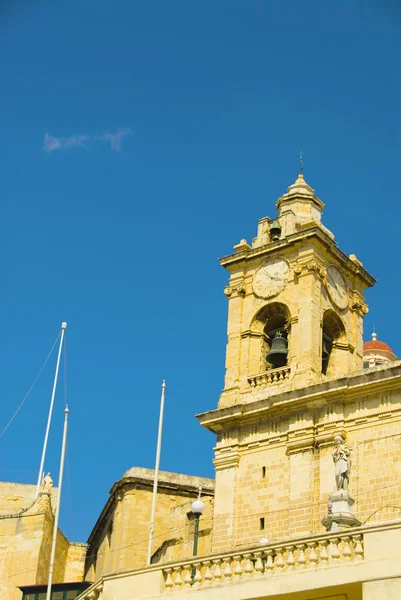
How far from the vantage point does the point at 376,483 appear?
86.8 ft

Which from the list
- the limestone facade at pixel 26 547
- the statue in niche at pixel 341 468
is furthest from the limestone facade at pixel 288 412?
the limestone facade at pixel 26 547

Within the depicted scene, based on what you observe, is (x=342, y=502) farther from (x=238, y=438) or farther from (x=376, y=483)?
(x=238, y=438)

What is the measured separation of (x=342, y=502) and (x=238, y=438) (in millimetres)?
10229

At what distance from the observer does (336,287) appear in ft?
105

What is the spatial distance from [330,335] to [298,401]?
13.2 feet

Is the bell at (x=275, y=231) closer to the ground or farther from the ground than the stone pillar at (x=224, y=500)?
farther from the ground

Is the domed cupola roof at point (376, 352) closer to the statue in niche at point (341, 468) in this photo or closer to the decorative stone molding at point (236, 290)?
the decorative stone molding at point (236, 290)

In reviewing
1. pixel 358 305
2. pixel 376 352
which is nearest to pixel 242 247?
pixel 358 305

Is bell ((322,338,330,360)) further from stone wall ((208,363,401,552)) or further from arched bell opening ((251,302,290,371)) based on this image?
stone wall ((208,363,401,552))

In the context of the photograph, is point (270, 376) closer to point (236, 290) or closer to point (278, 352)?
point (278, 352)

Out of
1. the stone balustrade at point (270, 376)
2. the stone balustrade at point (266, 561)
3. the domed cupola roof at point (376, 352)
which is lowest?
the stone balustrade at point (266, 561)

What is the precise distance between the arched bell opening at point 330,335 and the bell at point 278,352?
1.25 meters

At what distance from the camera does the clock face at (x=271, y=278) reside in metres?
31.7

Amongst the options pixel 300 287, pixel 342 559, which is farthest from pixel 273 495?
pixel 342 559
